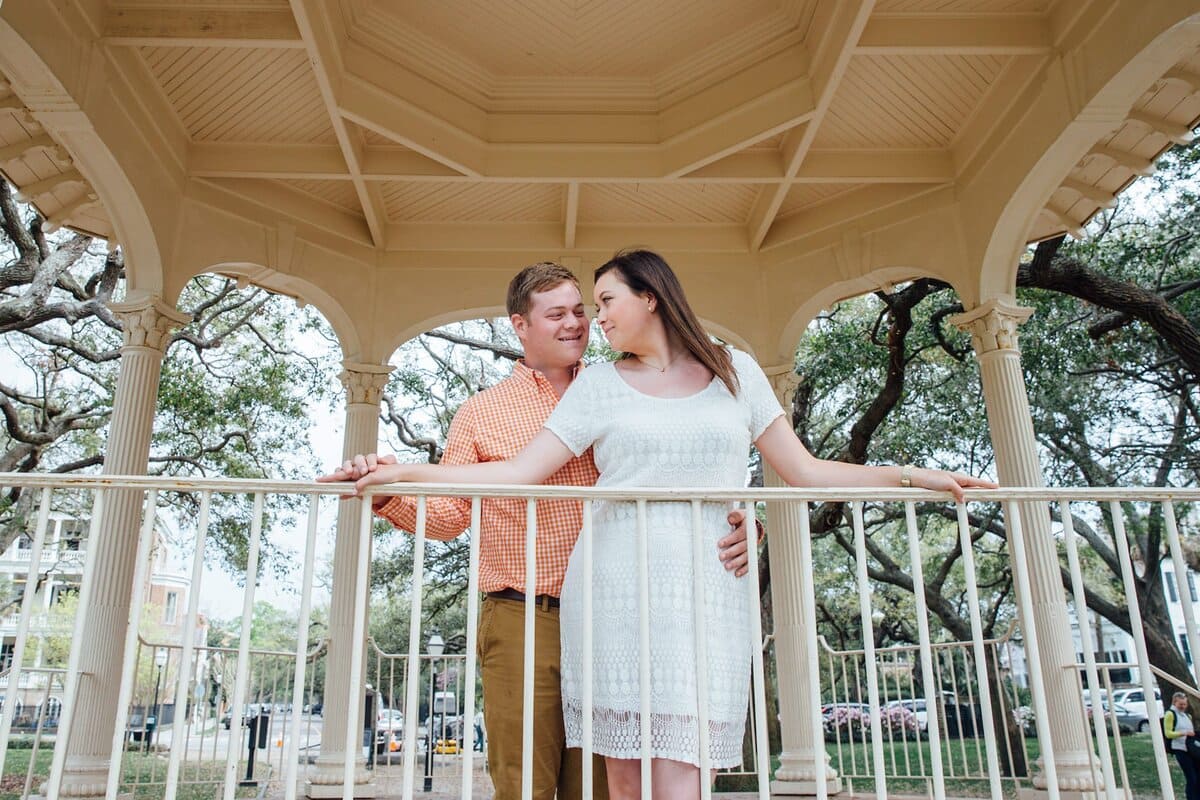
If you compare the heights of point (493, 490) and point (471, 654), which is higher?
point (493, 490)

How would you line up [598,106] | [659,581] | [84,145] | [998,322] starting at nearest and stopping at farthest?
[659,581]
[84,145]
[998,322]
[598,106]

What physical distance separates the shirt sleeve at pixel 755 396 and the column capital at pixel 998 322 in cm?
498

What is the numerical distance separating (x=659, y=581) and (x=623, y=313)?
25.3 inches

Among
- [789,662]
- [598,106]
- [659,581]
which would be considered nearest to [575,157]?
[598,106]

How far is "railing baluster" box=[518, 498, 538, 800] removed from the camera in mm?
1768

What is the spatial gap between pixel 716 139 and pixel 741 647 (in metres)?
5.01

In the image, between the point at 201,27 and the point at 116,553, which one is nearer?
the point at 201,27

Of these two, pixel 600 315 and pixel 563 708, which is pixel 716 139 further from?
pixel 563 708

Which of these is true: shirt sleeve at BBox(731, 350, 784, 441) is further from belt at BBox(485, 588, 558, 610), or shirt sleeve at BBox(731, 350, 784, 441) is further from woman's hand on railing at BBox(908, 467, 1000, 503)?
belt at BBox(485, 588, 558, 610)

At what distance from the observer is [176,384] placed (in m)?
12.0

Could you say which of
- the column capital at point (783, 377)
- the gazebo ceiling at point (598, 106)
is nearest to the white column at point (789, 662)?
the column capital at point (783, 377)

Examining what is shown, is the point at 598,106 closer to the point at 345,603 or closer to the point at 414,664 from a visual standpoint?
the point at 345,603

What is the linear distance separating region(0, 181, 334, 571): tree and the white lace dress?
10.8m

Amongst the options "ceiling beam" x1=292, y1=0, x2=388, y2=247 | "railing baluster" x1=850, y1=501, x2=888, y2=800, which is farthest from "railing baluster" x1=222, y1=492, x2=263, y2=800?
"ceiling beam" x1=292, y1=0, x2=388, y2=247
